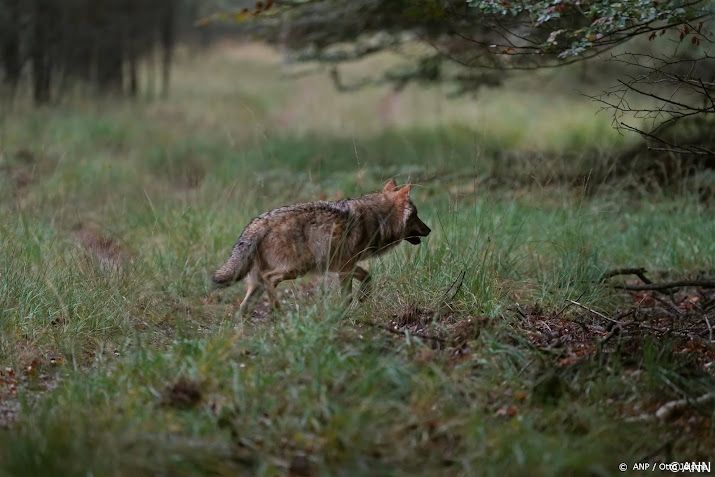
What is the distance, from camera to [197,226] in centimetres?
950

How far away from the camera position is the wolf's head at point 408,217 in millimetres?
8305

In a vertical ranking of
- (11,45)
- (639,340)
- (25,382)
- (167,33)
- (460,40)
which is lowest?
(167,33)

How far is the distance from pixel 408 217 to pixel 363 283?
0.98m

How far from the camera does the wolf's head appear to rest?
27.2ft

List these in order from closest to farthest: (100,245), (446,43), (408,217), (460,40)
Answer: (408,217), (100,245), (460,40), (446,43)

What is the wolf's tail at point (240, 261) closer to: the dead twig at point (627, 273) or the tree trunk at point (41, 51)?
the dead twig at point (627, 273)

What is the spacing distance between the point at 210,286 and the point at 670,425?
4.40 meters

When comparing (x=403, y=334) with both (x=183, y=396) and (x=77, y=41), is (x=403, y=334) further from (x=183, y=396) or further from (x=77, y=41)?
(x=77, y=41)

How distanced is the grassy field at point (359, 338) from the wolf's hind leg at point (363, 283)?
14cm

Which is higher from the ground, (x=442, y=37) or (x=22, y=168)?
(x=442, y=37)

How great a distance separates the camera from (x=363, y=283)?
300 inches

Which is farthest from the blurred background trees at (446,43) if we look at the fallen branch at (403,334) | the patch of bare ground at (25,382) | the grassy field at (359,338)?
the patch of bare ground at (25,382)

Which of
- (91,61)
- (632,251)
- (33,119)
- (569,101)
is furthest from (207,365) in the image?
(91,61)

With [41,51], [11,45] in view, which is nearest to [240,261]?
[11,45]
